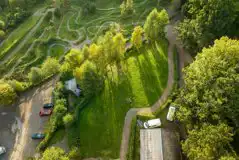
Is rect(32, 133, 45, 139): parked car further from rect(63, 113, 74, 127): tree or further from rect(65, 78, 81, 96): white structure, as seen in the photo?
rect(65, 78, 81, 96): white structure

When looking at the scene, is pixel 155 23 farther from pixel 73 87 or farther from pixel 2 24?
pixel 2 24

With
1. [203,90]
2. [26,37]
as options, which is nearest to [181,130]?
[203,90]

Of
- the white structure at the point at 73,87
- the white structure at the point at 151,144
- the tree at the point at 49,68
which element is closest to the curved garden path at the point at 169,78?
the white structure at the point at 151,144

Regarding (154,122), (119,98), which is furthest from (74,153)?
(154,122)

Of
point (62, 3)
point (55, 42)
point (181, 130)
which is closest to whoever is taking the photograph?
point (181, 130)

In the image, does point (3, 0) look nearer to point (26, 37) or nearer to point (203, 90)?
point (26, 37)

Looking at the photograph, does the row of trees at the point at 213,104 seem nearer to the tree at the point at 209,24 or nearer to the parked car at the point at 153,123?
the parked car at the point at 153,123
